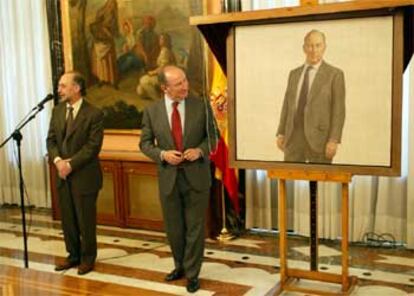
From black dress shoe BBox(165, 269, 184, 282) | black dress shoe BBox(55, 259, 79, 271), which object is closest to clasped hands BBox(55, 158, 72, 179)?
black dress shoe BBox(55, 259, 79, 271)

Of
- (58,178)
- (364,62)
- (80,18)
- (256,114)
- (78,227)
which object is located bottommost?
(78,227)

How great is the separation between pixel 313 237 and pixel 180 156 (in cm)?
99

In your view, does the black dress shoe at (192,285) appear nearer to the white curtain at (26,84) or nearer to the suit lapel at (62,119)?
the suit lapel at (62,119)

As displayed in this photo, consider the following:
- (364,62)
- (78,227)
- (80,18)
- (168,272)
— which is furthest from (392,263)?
(80,18)

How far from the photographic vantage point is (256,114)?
3225mm

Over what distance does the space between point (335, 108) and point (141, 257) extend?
90.3 inches

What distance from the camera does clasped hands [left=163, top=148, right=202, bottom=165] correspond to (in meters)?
3.64

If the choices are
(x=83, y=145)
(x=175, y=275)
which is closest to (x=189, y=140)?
(x=83, y=145)

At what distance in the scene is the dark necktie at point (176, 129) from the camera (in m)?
3.76

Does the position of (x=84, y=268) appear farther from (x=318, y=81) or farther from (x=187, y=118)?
(x=318, y=81)

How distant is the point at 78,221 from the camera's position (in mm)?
4230

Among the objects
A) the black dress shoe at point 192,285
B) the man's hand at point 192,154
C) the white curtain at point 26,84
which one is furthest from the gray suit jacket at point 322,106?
the white curtain at point 26,84

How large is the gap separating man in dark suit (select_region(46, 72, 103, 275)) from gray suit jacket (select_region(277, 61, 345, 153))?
1661 millimetres

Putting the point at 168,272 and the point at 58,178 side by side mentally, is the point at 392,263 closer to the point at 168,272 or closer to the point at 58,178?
the point at 168,272
